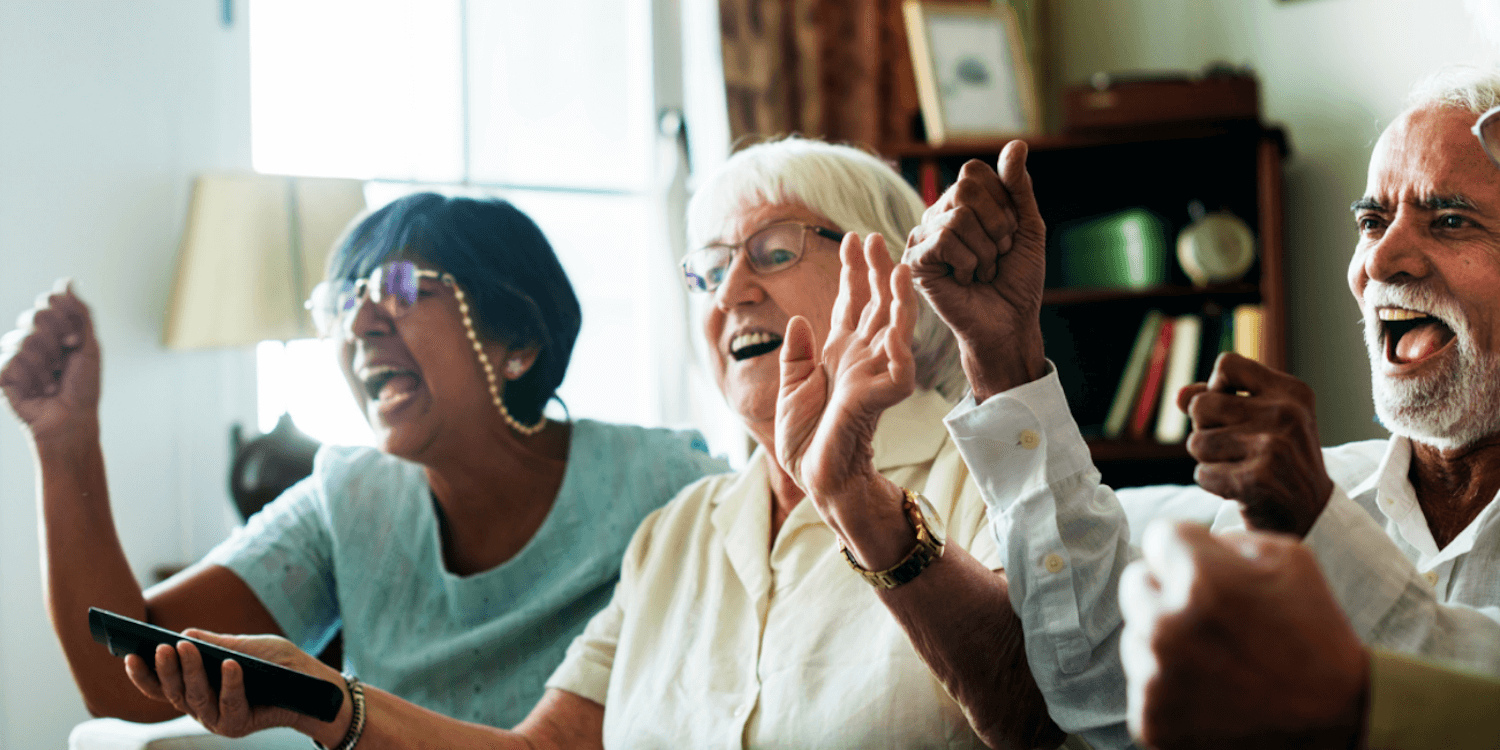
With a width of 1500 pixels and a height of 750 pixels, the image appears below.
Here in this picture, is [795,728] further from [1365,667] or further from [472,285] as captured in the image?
[472,285]

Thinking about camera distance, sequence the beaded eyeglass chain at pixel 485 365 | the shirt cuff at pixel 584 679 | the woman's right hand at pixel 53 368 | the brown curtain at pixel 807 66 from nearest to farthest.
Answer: the shirt cuff at pixel 584 679, the woman's right hand at pixel 53 368, the beaded eyeglass chain at pixel 485 365, the brown curtain at pixel 807 66

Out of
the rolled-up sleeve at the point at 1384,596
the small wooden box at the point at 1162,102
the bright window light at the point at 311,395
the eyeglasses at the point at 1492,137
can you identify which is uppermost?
the small wooden box at the point at 1162,102

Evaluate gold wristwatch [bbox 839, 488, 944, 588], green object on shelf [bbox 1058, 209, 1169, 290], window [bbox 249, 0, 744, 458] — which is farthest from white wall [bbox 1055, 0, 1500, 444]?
gold wristwatch [bbox 839, 488, 944, 588]

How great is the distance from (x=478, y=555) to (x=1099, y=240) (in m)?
2.01

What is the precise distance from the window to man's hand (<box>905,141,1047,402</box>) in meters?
2.04

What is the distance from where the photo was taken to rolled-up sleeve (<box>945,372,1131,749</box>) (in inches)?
35.1

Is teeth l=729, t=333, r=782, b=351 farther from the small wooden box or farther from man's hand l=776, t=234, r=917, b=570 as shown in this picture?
the small wooden box

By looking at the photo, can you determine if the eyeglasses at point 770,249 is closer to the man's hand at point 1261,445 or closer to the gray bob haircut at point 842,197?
the gray bob haircut at point 842,197

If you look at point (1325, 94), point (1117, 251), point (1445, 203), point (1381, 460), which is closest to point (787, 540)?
point (1381, 460)

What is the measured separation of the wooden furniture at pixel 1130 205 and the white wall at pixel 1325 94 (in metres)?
0.14

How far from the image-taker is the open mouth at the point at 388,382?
1.55 meters

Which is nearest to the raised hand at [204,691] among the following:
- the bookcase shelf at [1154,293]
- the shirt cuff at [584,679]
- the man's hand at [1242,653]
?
the shirt cuff at [584,679]

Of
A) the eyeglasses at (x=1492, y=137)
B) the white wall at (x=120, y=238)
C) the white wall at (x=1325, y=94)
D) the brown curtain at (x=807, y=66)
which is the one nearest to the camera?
the eyeglasses at (x=1492, y=137)

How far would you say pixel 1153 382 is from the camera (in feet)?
9.46
